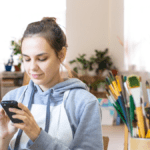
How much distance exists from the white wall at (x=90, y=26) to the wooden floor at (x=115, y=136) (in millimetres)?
1790

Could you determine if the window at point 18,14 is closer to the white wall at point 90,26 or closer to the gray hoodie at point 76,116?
the white wall at point 90,26

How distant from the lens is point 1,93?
457cm

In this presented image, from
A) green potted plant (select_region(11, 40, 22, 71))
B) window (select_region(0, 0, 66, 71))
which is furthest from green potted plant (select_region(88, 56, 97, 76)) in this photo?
green potted plant (select_region(11, 40, 22, 71))

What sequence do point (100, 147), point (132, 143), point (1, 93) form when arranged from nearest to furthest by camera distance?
point (132, 143) < point (100, 147) < point (1, 93)

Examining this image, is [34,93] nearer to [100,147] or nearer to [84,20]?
[100,147]

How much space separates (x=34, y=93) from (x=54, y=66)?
149 millimetres

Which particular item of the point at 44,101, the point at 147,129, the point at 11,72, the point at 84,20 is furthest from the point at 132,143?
the point at 84,20

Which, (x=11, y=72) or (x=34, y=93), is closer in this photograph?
(x=34, y=93)

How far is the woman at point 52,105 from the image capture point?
0.72 m

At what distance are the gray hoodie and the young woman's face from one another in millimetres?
70

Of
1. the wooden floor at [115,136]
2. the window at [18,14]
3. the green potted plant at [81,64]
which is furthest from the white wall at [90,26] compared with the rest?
the wooden floor at [115,136]

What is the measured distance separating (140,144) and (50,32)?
0.46 metres

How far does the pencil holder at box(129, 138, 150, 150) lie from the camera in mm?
604

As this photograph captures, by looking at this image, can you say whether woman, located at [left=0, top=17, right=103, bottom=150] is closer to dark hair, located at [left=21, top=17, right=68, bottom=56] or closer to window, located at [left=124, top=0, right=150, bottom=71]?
dark hair, located at [left=21, top=17, right=68, bottom=56]
